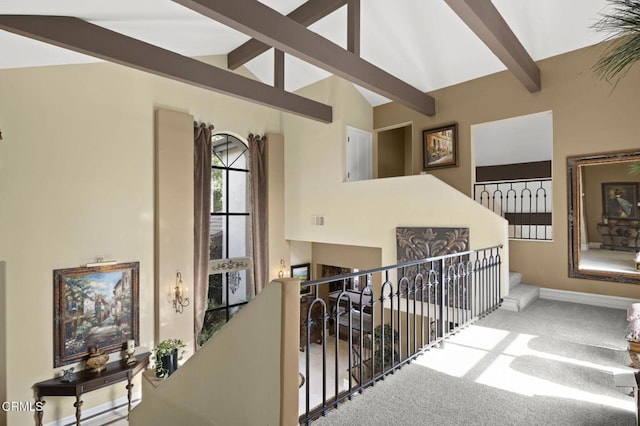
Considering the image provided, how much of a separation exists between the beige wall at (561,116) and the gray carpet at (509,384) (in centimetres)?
155

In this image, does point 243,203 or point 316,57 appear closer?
point 316,57

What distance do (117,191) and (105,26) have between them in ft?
8.62

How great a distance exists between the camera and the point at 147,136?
19.1ft

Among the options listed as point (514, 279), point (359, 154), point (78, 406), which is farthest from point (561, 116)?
point (78, 406)

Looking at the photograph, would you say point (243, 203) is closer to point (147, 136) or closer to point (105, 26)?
point (147, 136)

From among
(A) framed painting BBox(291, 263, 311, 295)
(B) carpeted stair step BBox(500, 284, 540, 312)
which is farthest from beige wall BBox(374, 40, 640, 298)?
(A) framed painting BBox(291, 263, 311, 295)

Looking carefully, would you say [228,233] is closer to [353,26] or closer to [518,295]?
[353,26]

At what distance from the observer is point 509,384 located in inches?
92.7

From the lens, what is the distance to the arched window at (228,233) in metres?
6.94

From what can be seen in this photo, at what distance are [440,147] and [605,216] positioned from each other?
8.73ft

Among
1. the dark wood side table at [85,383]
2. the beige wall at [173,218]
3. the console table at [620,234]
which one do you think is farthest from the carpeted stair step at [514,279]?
the dark wood side table at [85,383]

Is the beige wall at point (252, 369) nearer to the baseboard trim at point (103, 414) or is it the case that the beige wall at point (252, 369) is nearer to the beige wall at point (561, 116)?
the baseboard trim at point (103, 414)

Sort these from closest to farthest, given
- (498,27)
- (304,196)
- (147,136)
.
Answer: (498,27) < (147,136) < (304,196)

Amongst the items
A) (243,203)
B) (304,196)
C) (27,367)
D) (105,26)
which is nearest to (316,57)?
(105,26)
